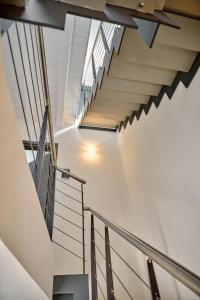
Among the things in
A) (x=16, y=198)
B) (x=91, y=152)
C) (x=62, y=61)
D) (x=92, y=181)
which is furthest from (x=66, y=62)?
(x=16, y=198)

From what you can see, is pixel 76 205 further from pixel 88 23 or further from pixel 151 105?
pixel 88 23

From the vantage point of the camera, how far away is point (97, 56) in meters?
3.50

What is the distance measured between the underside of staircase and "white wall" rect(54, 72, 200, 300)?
208 millimetres

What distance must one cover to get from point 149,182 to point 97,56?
2228 mm

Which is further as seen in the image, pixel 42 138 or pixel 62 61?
pixel 62 61

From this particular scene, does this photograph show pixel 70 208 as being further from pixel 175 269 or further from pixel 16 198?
pixel 175 269

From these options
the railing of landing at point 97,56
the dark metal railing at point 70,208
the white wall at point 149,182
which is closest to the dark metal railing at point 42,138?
the dark metal railing at point 70,208

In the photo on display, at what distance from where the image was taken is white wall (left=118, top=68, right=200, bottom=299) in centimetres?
216

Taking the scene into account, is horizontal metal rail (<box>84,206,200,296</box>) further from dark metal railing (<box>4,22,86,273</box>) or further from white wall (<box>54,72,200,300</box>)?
white wall (<box>54,72,200,300</box>)

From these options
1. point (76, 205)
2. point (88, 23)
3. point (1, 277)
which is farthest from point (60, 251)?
point (88, 23)

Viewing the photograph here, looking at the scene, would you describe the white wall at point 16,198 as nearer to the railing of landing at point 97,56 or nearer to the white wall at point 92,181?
the white wall at point 92,181

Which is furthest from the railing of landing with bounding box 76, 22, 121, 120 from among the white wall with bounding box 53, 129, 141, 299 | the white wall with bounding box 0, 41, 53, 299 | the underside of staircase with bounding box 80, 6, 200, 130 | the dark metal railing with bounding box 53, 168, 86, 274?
the white wall with bounding box 0, 41, 53, 299

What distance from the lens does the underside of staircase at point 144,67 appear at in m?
2.00

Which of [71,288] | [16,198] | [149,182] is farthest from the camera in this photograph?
[149,182]
